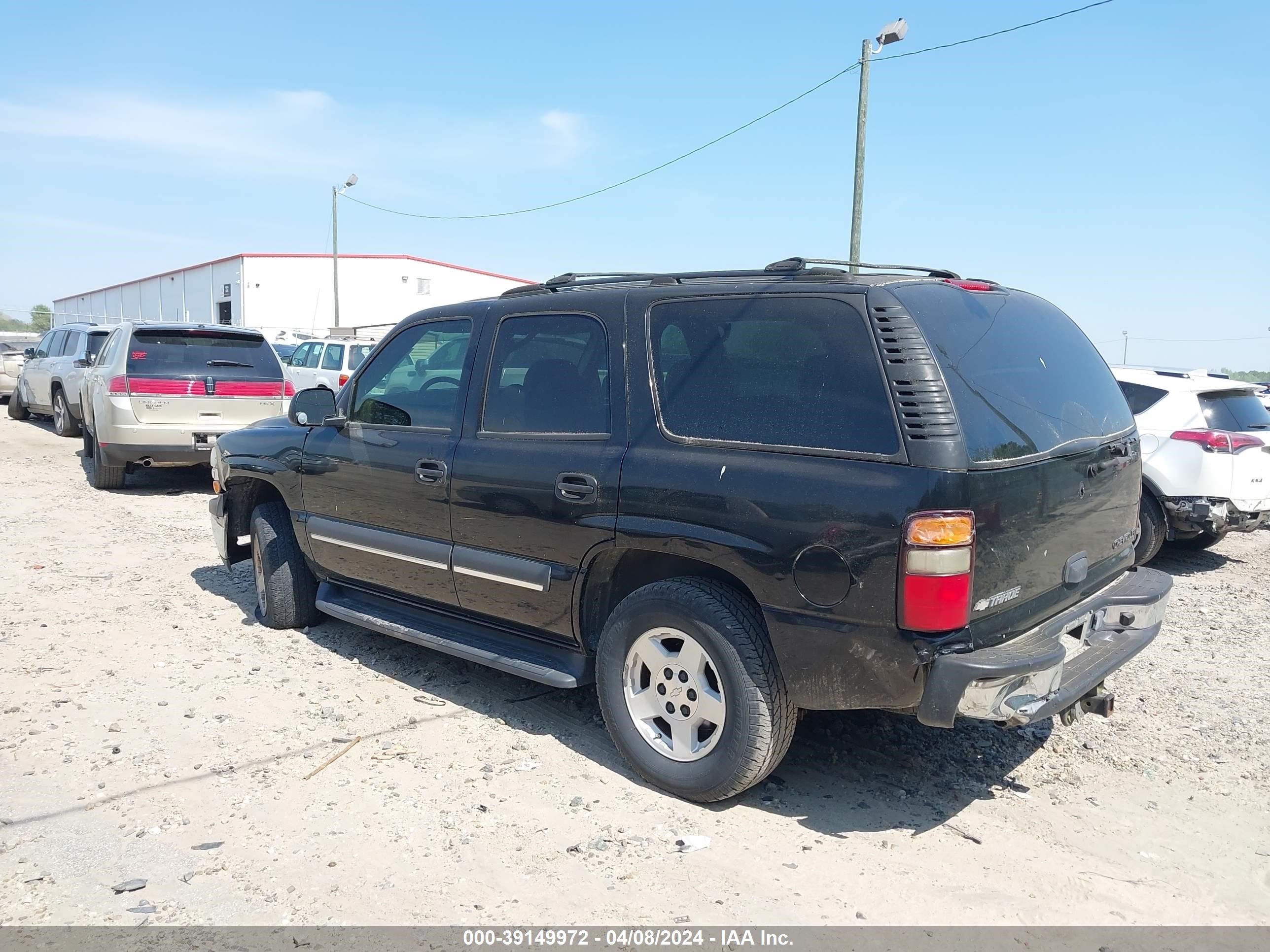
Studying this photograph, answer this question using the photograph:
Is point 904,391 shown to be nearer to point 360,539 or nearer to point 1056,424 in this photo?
point 1056,424

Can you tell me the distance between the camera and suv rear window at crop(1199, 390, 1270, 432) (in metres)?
7.37

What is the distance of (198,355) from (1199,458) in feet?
31.1

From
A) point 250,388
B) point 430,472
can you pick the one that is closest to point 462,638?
point 430,472

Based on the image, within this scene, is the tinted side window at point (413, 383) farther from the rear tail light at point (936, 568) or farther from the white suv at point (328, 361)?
the white suv at point (328, 361)

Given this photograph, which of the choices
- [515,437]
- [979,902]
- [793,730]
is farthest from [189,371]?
[979,902]

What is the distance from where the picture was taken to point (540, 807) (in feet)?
12.1

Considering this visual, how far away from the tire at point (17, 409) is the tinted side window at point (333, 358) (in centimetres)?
503

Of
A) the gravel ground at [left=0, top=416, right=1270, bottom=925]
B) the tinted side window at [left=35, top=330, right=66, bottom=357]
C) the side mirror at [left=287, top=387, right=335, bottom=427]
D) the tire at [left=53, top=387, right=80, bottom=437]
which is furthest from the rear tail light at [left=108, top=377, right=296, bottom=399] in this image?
the tinted side window at [left=35, top=330, right=66, bottom=357]

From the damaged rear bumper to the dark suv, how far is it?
11 millimetres

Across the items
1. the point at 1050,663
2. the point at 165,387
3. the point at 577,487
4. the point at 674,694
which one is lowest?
the point at 674,694

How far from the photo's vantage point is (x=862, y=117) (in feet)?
46.8

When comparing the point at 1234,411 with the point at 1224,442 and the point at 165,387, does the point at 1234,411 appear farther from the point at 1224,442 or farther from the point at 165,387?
the point at 165,387

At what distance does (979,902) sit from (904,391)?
1631mm
